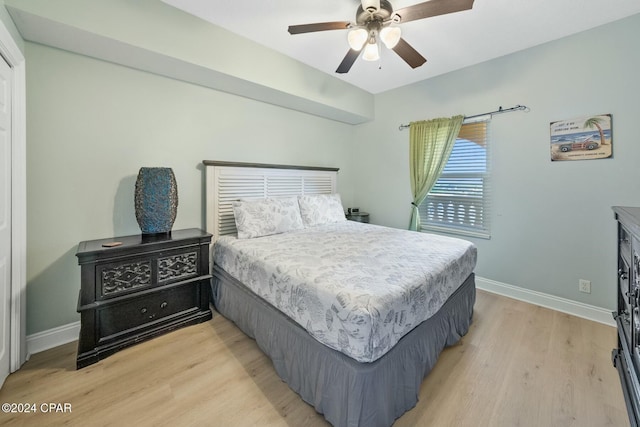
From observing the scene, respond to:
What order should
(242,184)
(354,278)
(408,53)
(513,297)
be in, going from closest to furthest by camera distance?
(354,278), (408,53), (513,297), (242,184)

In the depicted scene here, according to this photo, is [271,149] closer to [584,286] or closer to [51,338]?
[51,338]

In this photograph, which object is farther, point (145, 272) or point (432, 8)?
point (145, 272)

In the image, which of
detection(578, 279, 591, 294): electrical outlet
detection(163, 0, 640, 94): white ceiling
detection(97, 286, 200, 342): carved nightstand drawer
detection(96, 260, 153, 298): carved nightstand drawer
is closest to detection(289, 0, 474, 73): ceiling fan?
detection(163, 0, 640, 94): white ceiling

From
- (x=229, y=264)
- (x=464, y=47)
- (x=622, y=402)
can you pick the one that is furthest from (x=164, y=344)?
(x=464, y=47)

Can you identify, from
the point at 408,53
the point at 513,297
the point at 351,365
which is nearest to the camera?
the point at 351,365

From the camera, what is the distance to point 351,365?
4.01 ft

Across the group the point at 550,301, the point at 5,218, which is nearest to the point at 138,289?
the point at 5,218

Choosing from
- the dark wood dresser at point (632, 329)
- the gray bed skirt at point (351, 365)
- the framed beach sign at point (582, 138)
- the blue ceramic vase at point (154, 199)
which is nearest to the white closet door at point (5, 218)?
the blue ceramic vase at point (154, 199)

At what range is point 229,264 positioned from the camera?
91.5 inches

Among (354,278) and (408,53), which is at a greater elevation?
(408,53)

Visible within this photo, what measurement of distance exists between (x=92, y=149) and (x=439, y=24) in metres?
3.16

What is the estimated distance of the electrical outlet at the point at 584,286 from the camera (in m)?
2.42

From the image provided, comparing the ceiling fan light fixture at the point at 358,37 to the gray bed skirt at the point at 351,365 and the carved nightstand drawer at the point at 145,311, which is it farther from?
the carved nightstand drawer at the point at 145,311

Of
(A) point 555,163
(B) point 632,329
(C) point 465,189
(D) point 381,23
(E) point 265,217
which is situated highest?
(D) point 381,23
